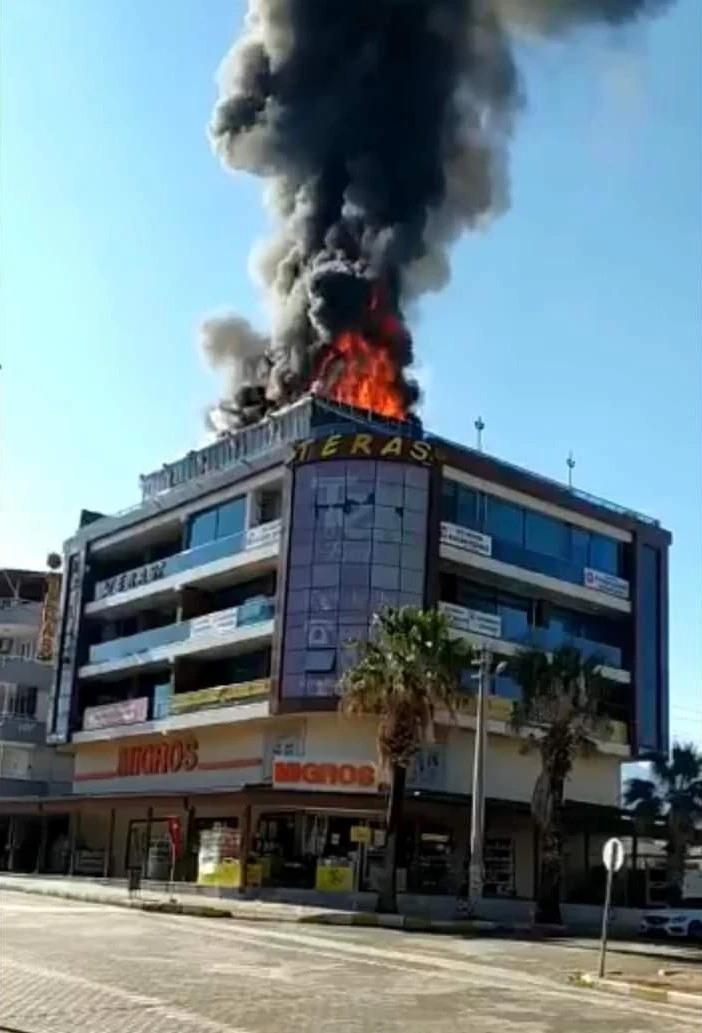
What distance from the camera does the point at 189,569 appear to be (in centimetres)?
5669

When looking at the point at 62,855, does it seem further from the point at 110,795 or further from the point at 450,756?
the point at 450,756

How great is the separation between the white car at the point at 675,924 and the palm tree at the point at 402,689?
9087 mm

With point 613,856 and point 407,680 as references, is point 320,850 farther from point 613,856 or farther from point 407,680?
point 613,856

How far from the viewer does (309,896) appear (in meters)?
43.8

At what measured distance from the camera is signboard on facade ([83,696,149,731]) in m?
57.9

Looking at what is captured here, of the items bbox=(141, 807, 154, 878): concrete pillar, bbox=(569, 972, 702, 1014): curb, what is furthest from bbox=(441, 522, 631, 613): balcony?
bbox=(569, 972, 702, 1014): curb

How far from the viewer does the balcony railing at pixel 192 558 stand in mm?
52781

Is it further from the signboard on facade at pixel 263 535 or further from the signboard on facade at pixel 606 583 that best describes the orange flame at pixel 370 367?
the signboard on facade at pixel 263 535

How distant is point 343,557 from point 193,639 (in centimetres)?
962

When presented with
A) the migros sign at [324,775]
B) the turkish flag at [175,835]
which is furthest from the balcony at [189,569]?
the turkish flag at [175,835]

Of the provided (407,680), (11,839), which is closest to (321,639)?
(407,680)

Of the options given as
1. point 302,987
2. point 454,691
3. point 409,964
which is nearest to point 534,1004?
point 302,987

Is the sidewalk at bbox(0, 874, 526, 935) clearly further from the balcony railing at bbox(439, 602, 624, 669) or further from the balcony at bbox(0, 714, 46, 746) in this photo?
the balcony at bbox(0, 714, 46, 746)

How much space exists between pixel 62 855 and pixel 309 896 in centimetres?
2205
